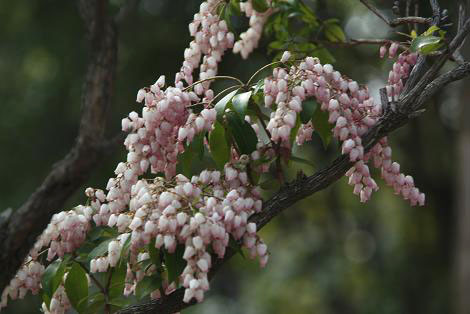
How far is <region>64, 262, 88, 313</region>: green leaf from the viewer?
2221 mm

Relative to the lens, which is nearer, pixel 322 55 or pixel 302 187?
pixel 302 187

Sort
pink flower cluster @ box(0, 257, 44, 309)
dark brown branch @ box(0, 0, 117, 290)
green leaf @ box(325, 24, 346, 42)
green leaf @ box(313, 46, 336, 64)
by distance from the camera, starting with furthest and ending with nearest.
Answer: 1. green leaf @ box(325, 24, 346, 42)
2. green leaf @ box(313, 46, 336, 64)
3. pink flower cluster @ box(0, 257, 44, 309)
4. dark brown branch @ box(0, 0, 117, 290)

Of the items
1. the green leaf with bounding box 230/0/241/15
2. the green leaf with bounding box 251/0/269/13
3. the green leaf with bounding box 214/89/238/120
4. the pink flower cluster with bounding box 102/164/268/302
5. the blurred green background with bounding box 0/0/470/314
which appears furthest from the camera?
the blurred green background with bounding box 0/0/470/314

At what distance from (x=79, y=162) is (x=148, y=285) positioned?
25.2 inches

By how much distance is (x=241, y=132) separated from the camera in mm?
2170

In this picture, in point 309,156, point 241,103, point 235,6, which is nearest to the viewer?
point 241,103

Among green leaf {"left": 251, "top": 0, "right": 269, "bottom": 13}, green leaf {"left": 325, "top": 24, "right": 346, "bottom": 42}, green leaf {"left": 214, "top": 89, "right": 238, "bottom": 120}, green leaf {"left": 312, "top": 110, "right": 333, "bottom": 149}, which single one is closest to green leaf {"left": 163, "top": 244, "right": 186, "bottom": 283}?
green leaf {"left": 214, "top": 89, "right": 238, "bottom": 120}

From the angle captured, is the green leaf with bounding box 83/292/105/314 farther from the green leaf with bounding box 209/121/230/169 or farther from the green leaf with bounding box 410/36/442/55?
the green leaf with bounding box 410/36/442/55

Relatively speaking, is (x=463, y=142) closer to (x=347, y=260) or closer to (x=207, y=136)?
(x=347, y=260)

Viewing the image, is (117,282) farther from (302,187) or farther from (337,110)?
(337,110)

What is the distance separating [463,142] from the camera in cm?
686

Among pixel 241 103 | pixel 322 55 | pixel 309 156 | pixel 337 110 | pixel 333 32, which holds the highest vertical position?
pixel 309 156

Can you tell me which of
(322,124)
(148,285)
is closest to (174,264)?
(148,285)

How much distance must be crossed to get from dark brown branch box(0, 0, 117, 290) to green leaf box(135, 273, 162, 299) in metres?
0.41
